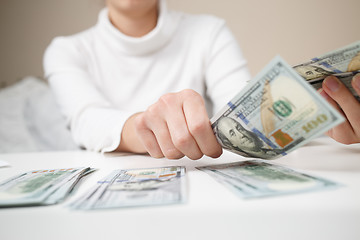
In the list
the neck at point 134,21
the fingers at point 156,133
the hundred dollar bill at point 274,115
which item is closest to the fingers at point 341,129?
the hundred dollar bill at point 274,115

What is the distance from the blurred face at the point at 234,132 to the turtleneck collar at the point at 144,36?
2.52 ft

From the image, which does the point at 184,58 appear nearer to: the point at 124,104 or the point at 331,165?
the point at 124,104

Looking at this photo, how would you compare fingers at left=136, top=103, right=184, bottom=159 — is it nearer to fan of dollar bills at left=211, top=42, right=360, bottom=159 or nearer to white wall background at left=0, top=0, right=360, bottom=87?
fan of dollar bills at left=211, top=42, right=360, bottom=159

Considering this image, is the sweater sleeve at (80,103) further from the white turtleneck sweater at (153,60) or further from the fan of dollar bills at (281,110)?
the fan of dollar bills at (281,110)

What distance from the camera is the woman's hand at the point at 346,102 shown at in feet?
1.46

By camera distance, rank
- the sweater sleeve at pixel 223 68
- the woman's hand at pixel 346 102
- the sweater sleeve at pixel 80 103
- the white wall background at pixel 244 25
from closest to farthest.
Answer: the woman's hand at pixel 346 102, the sweater sleeve at pixel 80 103, the sweater sleeve at pixel 223 68, the white wall background at pixel 244 25

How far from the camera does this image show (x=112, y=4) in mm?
1096

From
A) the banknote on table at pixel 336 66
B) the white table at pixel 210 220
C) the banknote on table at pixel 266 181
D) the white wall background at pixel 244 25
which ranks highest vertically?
the white wall background at pixel 244 25

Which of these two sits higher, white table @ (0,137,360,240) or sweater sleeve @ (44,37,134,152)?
sweater sleeve @ (44,37,134,152)

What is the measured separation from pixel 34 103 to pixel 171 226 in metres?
1.76

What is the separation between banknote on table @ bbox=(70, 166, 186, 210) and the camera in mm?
253

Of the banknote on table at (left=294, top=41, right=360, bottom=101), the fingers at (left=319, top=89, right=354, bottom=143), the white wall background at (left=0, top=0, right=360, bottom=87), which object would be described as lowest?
the fingers at (left=319, top=89, right=354, bottom=143)

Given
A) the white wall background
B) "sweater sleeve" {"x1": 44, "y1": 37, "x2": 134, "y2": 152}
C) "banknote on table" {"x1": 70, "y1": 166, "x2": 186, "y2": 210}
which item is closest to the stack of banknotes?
"banknote on table" {"x1": 70, "y1": 166, "x2": 186, "y2": 210}

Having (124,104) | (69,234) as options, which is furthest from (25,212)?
(124,104)
